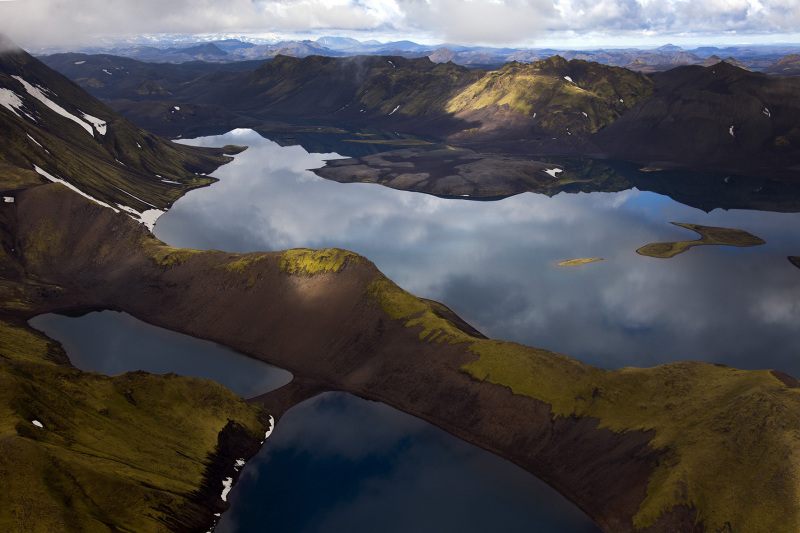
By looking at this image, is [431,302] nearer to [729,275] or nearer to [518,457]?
[518,457]

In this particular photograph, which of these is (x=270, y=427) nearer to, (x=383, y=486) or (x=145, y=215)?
(x=383, y=486)

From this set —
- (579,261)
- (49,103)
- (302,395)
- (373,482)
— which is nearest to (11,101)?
(49,103)

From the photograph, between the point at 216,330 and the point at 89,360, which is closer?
the point at 89,360

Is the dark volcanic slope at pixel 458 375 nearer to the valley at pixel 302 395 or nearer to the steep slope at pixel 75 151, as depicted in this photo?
the valley at pixel 302 395

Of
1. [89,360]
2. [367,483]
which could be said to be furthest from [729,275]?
[89,360]

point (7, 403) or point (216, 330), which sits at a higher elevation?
point (7, 403)

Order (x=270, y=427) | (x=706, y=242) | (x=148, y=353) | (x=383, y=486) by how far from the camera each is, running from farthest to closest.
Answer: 1. (x=706, y=242)
2. (x=148, y=353)
3. (x=270, y=427)
4. (x=383, y=486)

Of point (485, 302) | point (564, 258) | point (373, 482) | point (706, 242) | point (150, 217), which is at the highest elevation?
point (150, 217)
